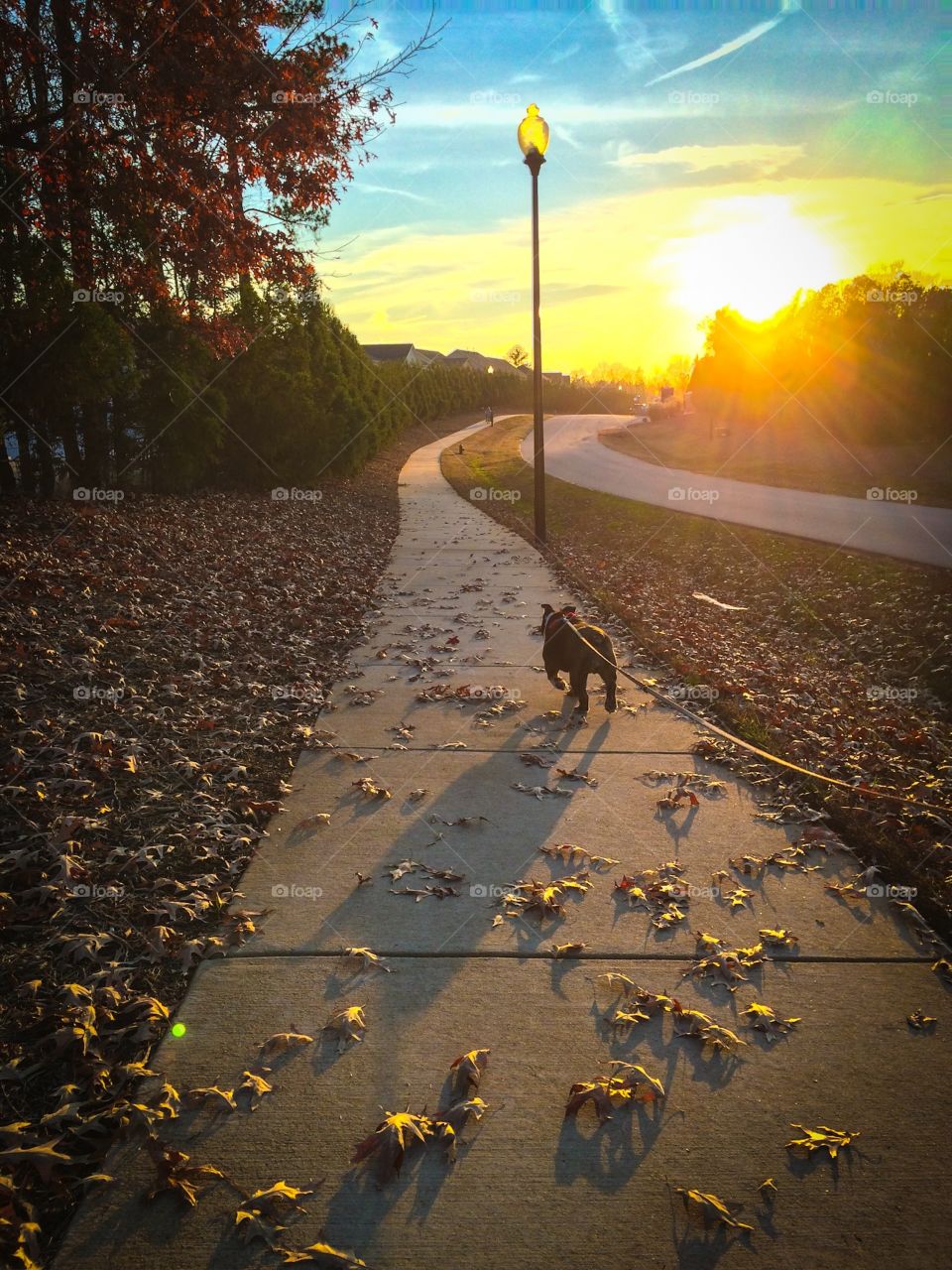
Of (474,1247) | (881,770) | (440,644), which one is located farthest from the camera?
(440,644)

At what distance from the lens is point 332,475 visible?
22500 mm

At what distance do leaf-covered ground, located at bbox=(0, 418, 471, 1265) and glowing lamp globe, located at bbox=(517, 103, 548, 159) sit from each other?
24.8 feet

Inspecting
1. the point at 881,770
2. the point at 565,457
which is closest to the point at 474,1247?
the point at 881,770

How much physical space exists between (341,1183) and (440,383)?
59.0m

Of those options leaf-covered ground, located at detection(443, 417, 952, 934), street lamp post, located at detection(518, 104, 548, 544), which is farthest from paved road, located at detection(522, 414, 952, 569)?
street lamp post, located at detection(518, 104, 548, 544)

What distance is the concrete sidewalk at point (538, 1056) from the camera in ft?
7.86

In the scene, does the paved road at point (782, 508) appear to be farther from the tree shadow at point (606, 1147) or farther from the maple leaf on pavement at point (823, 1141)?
the tree shadow at point (606, 1147)

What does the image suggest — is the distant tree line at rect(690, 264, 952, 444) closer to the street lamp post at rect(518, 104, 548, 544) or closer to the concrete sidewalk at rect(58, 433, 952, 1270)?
the street lamp post at rect(518, 104, 548, 544)

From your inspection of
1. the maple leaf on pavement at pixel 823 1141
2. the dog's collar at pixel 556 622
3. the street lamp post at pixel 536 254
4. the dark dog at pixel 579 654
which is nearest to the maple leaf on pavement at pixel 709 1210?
the maple leaf on pavement at pixel 823 1141

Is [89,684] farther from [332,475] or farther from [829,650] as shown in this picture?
[332,475]

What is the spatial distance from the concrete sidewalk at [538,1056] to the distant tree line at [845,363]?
2814 centimetres

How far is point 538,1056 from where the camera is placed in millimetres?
3076

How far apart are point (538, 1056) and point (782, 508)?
60.3 ft

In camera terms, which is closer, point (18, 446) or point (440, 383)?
point (18, 446)
